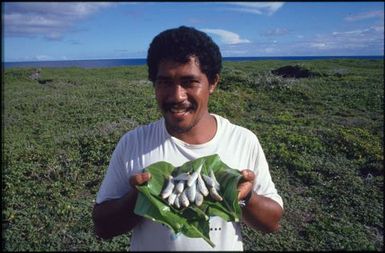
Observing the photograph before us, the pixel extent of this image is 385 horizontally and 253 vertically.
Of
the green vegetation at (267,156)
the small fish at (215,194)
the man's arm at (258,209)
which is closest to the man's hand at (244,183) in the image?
the man's arm at (258,209)

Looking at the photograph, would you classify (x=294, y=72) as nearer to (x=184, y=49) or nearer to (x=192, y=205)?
(x=184, y=49)

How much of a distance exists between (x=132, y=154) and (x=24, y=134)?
11.8m

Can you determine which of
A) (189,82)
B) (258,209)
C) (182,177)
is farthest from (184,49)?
(258,209)

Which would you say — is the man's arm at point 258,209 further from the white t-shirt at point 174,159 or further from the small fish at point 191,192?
the small fish at point 191,192

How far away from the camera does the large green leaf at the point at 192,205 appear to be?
2332 mm

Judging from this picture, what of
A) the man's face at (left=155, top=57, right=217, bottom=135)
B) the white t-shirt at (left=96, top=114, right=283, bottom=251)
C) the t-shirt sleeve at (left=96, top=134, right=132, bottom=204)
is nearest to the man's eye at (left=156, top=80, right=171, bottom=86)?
the man's face at (left=155, top=57, right=217, bottom=135)

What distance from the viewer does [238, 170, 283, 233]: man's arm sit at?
243 cm

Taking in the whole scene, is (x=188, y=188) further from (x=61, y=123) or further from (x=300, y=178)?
(x=61, y=123)

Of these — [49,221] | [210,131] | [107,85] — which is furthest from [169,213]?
[107,85]

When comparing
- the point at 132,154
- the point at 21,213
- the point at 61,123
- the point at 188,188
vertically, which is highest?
the point at 132,154

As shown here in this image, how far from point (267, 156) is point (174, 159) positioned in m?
7.86

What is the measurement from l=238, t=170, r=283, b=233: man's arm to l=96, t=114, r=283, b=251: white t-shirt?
0.28ft

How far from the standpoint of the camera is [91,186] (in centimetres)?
845

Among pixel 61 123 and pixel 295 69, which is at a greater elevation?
pixel 295 69
